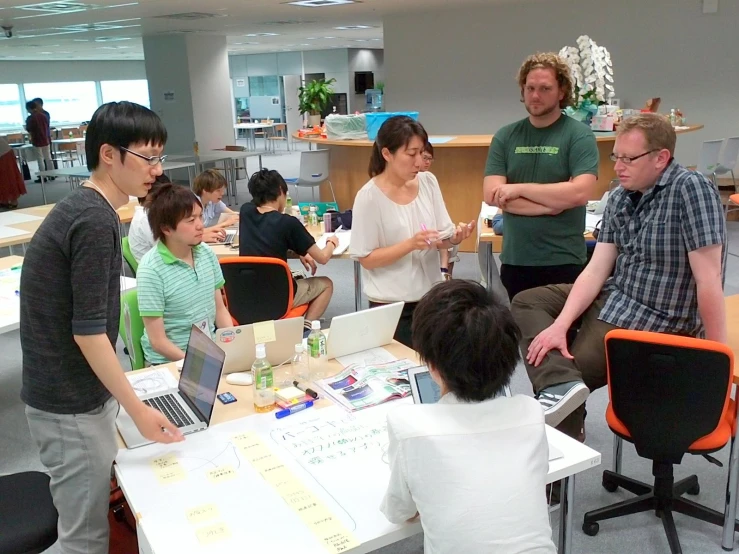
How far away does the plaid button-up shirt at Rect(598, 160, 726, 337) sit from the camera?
6.58ft

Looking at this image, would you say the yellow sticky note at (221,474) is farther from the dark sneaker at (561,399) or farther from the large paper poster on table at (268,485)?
the dark sneaker at (561,399)

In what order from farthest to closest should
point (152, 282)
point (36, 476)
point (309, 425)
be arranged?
point (152, 282), point (36, 476), point (309, 425)

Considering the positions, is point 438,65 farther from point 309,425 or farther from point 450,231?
point 309,425

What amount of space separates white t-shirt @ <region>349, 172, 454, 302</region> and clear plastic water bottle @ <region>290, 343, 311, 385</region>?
1.91 ft

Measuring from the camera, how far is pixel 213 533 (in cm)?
134

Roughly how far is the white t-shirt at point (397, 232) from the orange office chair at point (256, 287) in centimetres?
66

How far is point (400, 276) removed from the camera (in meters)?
2.57

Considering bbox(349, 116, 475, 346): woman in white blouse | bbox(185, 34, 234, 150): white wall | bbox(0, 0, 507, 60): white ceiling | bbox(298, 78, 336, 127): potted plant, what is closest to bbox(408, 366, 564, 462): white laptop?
bbox(349, 116, 475, 346): woman in white blouse

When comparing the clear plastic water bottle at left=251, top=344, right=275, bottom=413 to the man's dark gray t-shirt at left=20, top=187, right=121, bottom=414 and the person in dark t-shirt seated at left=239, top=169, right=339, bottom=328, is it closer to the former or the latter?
the man's dark gray t-shirt at left=20, top=187, right=121, bottom=414

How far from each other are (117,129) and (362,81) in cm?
1647

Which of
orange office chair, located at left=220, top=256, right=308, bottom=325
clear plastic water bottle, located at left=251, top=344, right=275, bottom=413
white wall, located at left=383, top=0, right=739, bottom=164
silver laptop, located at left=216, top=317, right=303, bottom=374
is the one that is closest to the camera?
clear plastic water bottle, located at left=251, top=344, right=275, bottom=413

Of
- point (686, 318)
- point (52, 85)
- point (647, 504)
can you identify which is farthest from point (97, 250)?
point (52, 85)

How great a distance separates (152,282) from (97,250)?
94 centimetres

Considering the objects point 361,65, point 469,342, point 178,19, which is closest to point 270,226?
point 469,342
